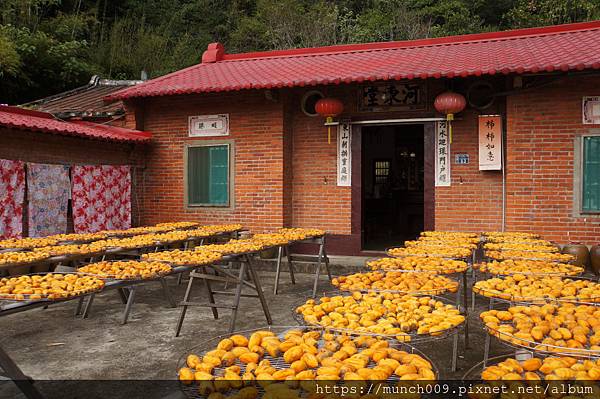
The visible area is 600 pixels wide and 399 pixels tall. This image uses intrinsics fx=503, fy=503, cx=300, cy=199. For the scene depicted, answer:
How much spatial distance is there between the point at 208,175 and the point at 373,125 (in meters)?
3.36

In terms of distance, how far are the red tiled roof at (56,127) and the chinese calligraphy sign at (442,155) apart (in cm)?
563

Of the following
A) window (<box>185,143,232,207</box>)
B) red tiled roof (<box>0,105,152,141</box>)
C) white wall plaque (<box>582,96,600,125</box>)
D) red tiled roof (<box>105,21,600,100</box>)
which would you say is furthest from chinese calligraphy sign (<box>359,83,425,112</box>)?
red tiled roof (<box>0,105,152,141</box>)

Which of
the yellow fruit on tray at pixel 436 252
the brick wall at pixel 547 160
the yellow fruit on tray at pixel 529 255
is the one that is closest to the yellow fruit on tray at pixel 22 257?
the yellow fruit on tray at pixel 436 252

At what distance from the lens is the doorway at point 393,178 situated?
14.1 m

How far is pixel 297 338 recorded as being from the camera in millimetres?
2520

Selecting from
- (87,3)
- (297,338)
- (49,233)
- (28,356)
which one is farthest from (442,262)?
(87,3)

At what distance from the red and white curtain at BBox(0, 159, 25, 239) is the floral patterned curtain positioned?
0.59 feet

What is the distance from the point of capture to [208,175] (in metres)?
9.97

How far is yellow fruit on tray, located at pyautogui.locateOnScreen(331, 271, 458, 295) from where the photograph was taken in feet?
11.7

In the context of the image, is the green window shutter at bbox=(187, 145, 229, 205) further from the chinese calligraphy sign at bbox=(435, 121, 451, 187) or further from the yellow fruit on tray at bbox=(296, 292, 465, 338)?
the yellow fruit on tray at bbox=(296, 292, 465, 338)

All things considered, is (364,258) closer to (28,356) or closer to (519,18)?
(28,356)

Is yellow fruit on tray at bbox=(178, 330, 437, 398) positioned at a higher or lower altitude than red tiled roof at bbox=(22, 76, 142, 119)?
lower

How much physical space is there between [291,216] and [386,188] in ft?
19.1

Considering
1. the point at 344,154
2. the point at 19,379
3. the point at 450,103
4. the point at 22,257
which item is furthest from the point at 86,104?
the point at 19,379
